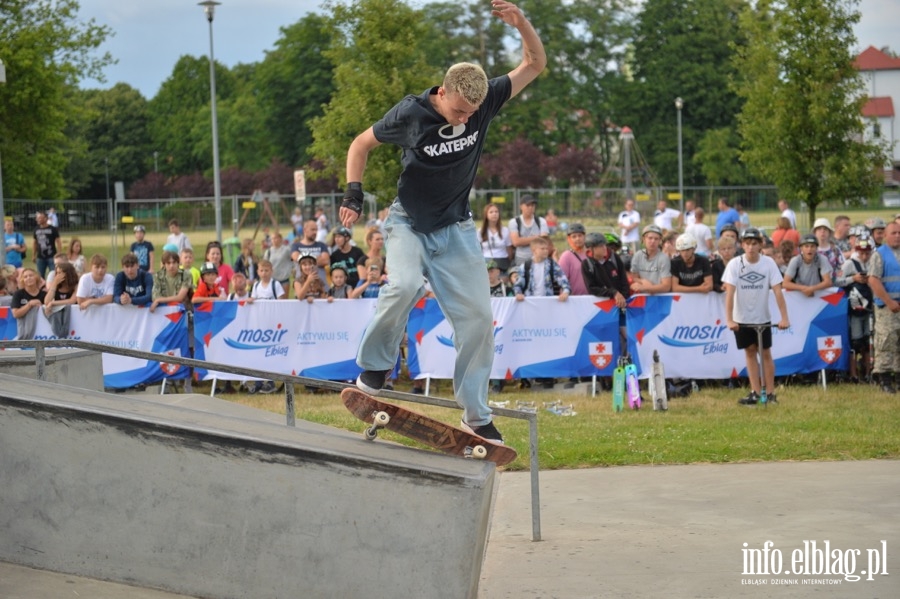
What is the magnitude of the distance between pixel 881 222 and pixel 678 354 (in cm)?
371

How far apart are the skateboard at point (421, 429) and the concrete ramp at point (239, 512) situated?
2.74ft

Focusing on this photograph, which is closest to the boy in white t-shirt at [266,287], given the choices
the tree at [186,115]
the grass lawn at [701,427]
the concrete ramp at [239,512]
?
the grass lawn at [701,427]

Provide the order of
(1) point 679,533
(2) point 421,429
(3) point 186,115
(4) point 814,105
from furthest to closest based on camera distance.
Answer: (3) point 186,115, (4) point 814,105, (1) point 679,533, (2) point 421,429

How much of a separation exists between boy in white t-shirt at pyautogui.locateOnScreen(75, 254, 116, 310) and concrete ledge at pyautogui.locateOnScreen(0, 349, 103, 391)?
4.47m

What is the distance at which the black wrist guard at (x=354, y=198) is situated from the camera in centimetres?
598

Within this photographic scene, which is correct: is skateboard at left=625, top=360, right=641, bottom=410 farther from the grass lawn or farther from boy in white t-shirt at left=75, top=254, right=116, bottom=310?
boy in white t-shirt at left=75, top=254, right=116, bottom=310

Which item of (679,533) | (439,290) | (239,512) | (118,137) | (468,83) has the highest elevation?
(118,137)

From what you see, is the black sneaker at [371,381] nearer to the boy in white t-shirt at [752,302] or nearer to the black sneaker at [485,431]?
the black sneaker at [485,431]

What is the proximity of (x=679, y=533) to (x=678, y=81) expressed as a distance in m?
71.4

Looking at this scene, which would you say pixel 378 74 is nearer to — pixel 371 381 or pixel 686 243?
pixel 686 243

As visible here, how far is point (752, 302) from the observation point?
40.7 feet

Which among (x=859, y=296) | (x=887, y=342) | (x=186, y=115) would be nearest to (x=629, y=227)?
(x=859, y=296)

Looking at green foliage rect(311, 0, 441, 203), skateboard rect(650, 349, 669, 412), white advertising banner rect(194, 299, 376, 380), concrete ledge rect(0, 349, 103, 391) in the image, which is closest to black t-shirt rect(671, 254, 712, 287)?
skateboard rect(650, 349, 669, 412)

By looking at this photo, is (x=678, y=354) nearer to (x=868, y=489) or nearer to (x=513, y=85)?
(x=868, y=489)
